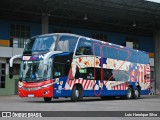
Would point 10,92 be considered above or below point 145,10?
below

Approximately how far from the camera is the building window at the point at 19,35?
41.5 meters

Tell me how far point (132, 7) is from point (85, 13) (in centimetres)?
509

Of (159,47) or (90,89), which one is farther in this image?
(159,47)

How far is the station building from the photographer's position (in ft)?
128

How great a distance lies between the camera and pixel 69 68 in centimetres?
2200

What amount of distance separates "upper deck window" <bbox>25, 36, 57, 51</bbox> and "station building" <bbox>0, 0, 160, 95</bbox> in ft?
49.6

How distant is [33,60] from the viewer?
70.4ft

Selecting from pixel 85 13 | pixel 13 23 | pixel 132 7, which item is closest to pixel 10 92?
pixel 13 23

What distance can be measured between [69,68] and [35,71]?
200 cm

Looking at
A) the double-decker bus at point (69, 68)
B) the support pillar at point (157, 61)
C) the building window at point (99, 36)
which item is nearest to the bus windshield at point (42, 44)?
the double-decker bus at point (69, 68)

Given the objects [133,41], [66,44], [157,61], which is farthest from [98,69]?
[133,41]

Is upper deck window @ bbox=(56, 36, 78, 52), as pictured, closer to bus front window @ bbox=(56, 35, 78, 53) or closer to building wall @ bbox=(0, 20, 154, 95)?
bus front window @ bbox=(56, 35, 78, 53)

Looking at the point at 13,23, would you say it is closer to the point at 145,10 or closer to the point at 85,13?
the point at 85,13

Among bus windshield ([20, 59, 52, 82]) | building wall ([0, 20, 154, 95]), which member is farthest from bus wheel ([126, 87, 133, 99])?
building wall ([0, 20, 154, 95])
